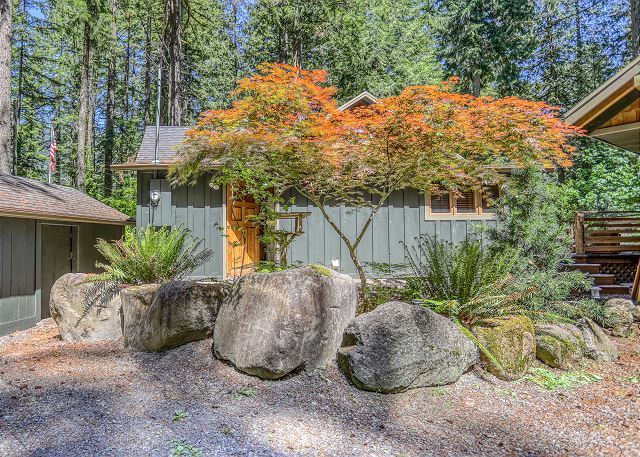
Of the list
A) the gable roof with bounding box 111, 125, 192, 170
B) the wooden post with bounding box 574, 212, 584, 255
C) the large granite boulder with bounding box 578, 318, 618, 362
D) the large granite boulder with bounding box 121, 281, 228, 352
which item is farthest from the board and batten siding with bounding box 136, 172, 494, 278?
the large granite boulder with bounding box 578, 318, 618, 362

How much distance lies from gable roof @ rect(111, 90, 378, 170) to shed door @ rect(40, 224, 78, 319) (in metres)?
1.67

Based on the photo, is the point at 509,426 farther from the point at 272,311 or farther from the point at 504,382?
the point at 272,311

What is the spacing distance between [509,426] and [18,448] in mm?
3061

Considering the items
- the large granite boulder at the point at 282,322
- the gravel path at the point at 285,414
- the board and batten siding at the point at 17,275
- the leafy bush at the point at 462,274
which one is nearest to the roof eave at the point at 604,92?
the leafy bush at the point at 462,274

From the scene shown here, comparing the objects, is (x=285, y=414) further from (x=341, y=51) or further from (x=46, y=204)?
(x=341, y=51)

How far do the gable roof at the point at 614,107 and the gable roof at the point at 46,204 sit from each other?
7.51 meters

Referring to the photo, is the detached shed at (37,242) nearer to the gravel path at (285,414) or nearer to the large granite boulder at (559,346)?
the gravel path at (285,414)

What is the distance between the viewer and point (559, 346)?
361 cm

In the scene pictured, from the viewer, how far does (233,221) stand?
7879mm

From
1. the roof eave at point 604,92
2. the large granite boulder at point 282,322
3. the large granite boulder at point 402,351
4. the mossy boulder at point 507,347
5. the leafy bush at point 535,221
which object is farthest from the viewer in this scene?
the leafy bush at point 535,221

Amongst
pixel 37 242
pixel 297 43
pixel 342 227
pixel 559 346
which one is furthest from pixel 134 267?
pixel 297 43

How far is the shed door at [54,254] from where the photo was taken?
6977 millimetres

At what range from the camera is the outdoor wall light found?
7.27 meters

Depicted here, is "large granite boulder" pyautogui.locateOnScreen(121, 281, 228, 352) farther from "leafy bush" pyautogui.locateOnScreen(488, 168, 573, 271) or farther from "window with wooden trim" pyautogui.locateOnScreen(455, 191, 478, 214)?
"window with wooden trim" pyautogui.locateOnScreen(455, 191, 478, 214)
